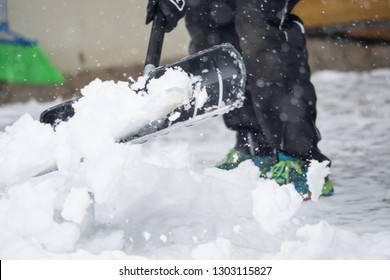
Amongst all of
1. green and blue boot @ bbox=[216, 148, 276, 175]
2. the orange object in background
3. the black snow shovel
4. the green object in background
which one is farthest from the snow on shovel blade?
the orange object in background

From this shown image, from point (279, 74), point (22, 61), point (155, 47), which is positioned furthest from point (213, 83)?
point (22, 61)

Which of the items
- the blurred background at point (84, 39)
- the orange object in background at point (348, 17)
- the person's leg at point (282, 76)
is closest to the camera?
the person's leg at point (282, 76)

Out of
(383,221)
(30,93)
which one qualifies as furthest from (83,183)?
(30,93)

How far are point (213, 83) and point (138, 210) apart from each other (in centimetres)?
23

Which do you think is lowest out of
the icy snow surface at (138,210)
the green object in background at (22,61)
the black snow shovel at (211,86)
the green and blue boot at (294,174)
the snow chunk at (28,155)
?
the green object in background at (22,61)

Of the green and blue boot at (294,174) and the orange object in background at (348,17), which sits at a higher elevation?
the green and blue boot at (294,174)

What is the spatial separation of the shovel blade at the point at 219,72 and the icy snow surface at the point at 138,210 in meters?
0.06

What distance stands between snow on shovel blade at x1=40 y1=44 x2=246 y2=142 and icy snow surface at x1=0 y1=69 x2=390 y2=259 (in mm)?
34

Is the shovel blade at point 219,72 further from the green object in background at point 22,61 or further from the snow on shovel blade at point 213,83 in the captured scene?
the green object in background at point 22,61

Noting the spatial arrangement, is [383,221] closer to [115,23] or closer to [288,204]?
[288,204]

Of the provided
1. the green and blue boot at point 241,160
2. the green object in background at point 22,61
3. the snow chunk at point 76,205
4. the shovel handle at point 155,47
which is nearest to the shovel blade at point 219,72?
the shovel handle at point 155,47

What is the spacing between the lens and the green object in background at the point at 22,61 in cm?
264

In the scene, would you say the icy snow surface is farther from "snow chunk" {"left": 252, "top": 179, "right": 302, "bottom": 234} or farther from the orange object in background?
the orange object in background

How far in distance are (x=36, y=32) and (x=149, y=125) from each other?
77.0 inches
